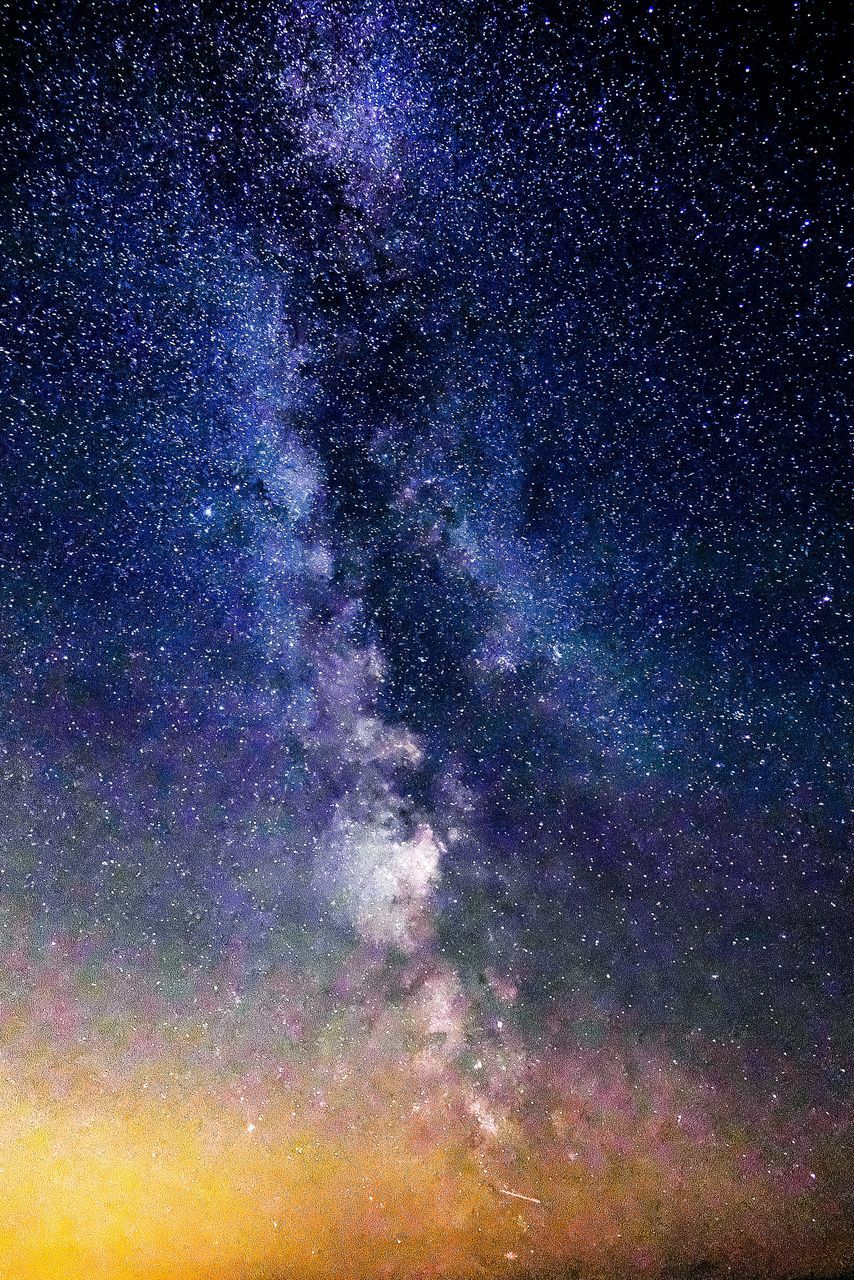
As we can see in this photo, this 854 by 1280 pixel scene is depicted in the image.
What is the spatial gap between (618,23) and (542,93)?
→ 27 cm

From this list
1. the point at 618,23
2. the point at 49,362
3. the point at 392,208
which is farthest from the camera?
the point at 49,362

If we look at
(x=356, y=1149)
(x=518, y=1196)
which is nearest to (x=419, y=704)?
(x=356, y=1149)

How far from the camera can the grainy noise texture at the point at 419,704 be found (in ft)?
6.64

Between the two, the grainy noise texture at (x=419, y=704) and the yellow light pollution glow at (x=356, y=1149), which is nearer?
the grainy noise texture at (x=419, y=704)

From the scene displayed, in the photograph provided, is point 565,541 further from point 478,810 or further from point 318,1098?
point 318,1098

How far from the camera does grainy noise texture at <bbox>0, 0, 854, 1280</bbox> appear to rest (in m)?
2.02

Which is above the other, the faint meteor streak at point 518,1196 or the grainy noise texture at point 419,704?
the grainy noise texture at point 419,704

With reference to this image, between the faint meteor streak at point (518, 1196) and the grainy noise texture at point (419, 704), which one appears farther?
the faint meteor streak at point (518, 1196)

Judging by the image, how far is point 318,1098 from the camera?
9.31 feet

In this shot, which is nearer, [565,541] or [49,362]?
[49,362]

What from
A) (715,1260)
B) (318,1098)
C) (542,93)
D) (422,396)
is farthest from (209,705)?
(715,1260)

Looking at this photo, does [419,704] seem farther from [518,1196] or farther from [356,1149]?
[518,1196]

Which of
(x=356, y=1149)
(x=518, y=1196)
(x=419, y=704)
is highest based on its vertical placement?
(x=419, y=704)

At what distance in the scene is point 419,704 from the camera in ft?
8.95
